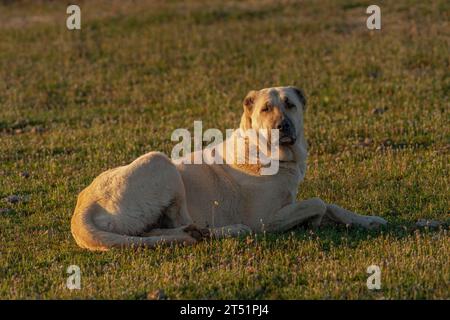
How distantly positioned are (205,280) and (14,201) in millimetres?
4218

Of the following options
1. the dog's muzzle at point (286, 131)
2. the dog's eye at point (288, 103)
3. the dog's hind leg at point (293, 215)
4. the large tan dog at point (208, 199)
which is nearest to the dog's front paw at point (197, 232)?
the large tan dog at point (208, 199)

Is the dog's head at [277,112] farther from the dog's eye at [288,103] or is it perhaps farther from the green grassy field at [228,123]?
the green grassy field at [228,123]

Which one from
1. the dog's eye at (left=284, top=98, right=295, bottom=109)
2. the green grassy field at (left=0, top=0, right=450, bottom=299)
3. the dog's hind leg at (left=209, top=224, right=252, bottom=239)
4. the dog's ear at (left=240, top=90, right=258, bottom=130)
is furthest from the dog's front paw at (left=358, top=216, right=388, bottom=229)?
the dog's ear at (left=240, top=90, right=258, bottom=130)

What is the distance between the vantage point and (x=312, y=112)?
52.7ft

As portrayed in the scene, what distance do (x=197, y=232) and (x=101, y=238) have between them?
88 centimetres

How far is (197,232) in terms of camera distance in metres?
8.84

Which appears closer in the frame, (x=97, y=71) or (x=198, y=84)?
(x=198, y=84)

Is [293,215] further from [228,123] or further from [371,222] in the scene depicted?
[228,123]

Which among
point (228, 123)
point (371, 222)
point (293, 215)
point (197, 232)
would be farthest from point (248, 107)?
point (228, 123)

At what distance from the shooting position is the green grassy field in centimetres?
797

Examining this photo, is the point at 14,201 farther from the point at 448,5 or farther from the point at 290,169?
the point at 448,5
